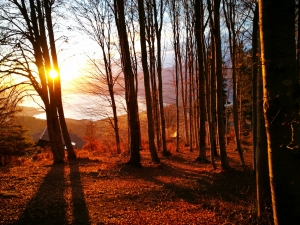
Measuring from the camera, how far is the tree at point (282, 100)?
2.20 metres

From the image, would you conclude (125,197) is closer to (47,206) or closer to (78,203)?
(78,203)

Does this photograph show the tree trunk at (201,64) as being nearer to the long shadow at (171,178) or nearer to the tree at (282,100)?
the long shadow at (171,178)

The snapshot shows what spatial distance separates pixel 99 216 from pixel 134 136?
5145 millimetres

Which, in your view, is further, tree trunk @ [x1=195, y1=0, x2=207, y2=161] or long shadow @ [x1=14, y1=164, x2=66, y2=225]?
tree trunk @ [x1=195, y1=0, x2=207, y2=161]

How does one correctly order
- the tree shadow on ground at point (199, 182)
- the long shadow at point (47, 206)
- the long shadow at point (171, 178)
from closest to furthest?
the long shadow at point (47, 206) → the tree shadow on ground at point (199, 182) → the long shadow at point (171, 178)

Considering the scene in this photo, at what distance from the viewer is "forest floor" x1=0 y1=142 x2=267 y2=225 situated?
A: 14.5 ft

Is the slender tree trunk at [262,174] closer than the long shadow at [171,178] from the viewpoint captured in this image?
Yes

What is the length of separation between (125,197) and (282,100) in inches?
191

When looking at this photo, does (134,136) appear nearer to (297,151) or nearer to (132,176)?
(132,176)

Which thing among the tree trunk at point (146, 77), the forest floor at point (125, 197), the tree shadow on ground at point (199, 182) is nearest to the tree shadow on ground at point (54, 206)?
the forest floor at point (125, 197)

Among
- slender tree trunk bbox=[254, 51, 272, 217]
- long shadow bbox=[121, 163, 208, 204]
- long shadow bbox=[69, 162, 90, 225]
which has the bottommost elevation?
long shadow bbox=[121, 163, 208, 204]

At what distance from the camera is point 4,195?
17.9 ft

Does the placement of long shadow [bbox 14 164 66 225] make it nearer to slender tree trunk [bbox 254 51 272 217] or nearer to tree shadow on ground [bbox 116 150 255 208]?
tree shadow on ground [bbox 116 150 255 208]

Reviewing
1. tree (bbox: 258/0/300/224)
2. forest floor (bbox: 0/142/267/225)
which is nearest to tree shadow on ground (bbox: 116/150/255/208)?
forest floor (bbox: 0/142/267/225)
